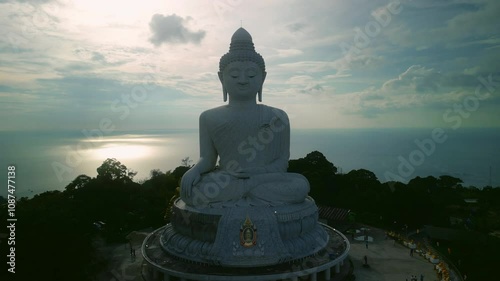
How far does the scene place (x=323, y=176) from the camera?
26.4 metres

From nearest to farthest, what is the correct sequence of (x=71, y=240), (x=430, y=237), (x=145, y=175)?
(x=71, y=240) → (x=430, y=237) → (x=145, y=175)

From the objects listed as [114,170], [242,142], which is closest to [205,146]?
[242,142]

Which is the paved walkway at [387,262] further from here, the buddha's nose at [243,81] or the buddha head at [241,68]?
the buddha's nose at [243,81]

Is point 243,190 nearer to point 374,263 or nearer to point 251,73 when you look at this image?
point 251,73

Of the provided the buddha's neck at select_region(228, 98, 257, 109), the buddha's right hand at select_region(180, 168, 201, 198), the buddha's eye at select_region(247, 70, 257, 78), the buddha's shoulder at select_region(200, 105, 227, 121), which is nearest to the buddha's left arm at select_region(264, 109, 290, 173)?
the buddha's neck at select_region(228, 98, 257, 109)

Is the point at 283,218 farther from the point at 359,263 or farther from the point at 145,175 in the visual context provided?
the point at 145,175

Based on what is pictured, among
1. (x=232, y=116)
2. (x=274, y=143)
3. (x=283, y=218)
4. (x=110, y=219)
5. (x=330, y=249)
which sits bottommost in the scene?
(x=110, y=219)

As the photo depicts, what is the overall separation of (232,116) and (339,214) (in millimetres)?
10252

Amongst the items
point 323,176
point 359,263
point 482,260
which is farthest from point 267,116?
point 323,176

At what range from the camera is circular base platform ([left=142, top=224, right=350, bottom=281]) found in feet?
34.6

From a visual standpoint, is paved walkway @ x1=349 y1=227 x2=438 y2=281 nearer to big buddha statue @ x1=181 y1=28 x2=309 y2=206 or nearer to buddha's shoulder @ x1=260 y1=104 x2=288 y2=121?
big buddha statue @ x1=181 y1=28 x2=309 y2=206

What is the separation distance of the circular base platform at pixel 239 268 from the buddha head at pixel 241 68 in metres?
6.45
